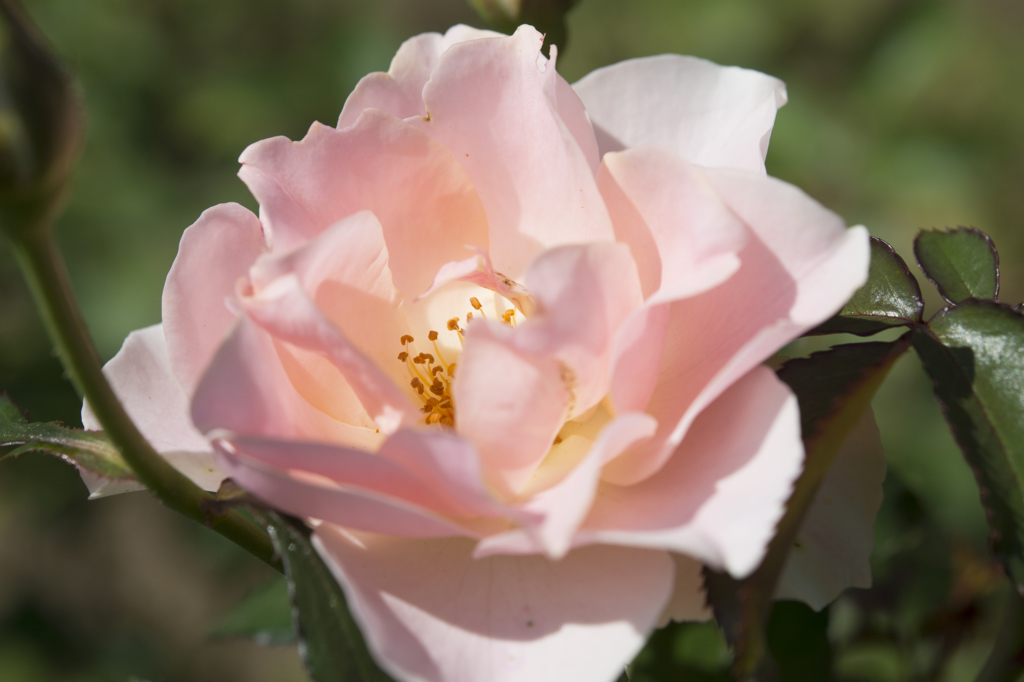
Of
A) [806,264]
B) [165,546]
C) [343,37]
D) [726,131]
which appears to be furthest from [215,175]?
[806,264]

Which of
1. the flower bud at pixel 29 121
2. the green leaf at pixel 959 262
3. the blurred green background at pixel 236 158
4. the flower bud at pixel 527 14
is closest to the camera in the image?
the flower bud at pixel 29 121

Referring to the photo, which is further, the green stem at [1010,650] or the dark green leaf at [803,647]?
the dark green leaf at [803,647]

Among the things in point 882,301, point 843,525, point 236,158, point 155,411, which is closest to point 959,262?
point 882,301

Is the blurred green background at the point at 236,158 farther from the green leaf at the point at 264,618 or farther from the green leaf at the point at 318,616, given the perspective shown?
the green leaf at the point at 318,616

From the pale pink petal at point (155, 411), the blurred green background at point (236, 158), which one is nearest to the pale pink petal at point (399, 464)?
the pale pink petal at point (155, 411)

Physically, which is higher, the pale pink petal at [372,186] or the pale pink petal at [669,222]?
the pale pink petal at [372,186]

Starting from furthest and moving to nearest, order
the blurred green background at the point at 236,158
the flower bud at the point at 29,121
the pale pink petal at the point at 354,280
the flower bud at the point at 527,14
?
the blurred green background at the point at 236,158 → the flower bud at the point at 527,14 → the pale pink petal at the point at 354,280 → the flower bud at the point at 29,121

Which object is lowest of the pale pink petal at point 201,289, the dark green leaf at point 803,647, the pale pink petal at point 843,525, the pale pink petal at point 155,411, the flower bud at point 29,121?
the dark green leaf at point 803,647
